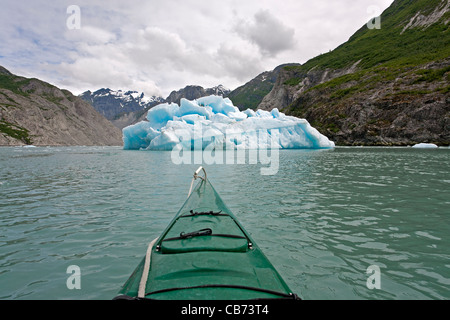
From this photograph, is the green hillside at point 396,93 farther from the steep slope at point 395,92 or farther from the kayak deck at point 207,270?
the kayak deck at point 207,270

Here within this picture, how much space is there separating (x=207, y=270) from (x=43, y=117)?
17356 centimetres

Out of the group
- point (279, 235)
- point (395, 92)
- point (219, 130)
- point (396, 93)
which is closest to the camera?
point (279, 235)

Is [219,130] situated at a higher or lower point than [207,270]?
higher

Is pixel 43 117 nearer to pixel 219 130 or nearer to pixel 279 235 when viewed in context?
pixel 219 130

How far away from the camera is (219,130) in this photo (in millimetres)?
37438

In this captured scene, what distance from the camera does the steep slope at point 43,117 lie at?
117 meters

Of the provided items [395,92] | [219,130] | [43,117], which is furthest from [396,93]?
[43,117]

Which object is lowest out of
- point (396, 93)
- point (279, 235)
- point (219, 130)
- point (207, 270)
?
point (279, 235)

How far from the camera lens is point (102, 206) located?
735 cm

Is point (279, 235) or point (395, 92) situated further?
point (395, 92)

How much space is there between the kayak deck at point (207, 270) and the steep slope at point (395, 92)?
1890 inches

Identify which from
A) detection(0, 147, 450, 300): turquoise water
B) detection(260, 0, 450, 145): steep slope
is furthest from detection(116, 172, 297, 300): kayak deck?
detection(260, 0, 450, 145): steep slope

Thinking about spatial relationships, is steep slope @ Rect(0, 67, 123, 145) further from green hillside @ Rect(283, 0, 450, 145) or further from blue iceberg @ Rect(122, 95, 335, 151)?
green hillside @ Rect(283, 0, 450, 145)
